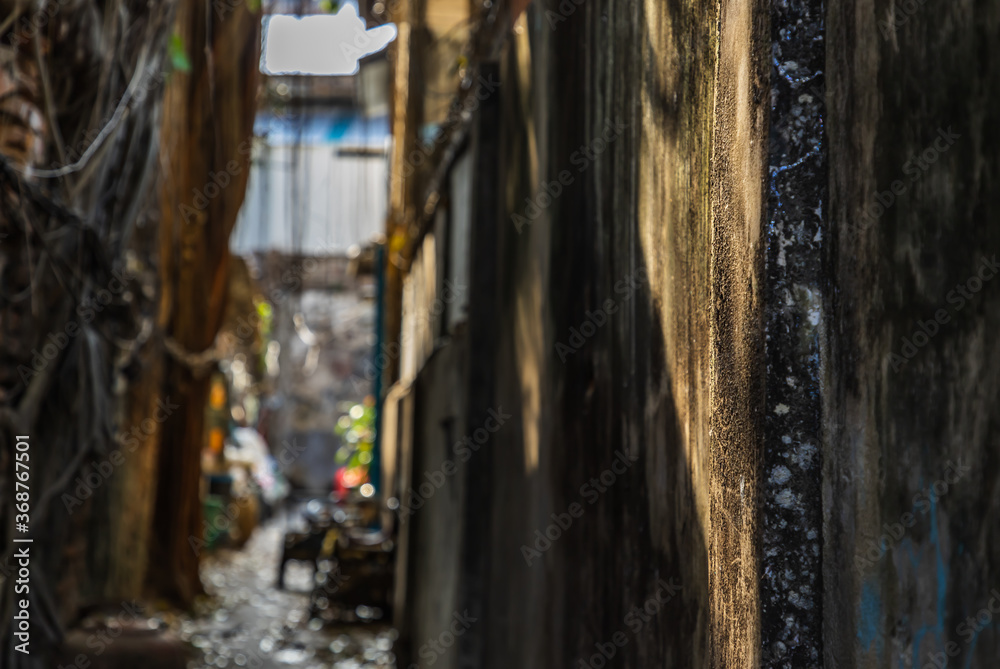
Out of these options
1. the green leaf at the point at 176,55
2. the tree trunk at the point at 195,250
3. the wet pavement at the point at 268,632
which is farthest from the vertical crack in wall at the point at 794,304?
the tree trunk at the point at 195,250

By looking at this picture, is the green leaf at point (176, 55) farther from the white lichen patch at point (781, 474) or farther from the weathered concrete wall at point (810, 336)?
the white lichen patch at point (781, 474)

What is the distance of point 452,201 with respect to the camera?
6.04 meters

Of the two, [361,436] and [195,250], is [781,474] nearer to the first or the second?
[195,250]

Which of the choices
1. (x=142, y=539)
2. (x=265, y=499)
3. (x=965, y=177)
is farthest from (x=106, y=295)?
(x=265, y=499)

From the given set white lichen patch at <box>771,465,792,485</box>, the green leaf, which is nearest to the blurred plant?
the green leaf

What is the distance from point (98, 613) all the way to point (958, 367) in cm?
706

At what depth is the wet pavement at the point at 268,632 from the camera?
24.2 feet

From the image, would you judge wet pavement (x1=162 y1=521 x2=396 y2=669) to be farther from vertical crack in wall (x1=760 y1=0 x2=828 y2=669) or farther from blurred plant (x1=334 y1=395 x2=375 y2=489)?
vertical crack in wall (x1=760 y1=0 x2=828 y2=669)

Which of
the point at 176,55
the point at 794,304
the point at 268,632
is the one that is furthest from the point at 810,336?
the point at 268,632

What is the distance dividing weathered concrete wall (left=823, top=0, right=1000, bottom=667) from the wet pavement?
20.6 ft

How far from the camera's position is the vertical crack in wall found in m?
→ 1.37

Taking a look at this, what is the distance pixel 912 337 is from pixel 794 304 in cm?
17

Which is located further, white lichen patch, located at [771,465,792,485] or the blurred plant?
the blurred plant

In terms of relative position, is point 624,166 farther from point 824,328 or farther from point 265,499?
point 265,499
